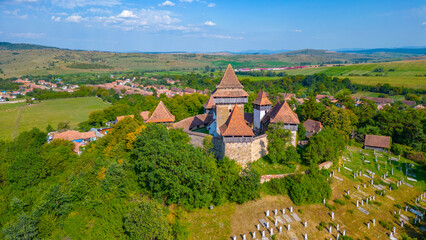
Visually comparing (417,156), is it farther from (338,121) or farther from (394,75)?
(394,75)

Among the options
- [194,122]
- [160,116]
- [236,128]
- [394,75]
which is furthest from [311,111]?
[394,75]

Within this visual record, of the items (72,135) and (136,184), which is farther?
(72,135)

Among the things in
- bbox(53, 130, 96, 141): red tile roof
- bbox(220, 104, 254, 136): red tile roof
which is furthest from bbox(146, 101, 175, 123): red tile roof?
bbox(53, 130, 96, 141): red tile roof

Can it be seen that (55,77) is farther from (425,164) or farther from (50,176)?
(425,164)

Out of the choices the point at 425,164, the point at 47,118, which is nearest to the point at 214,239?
the point at 425,164

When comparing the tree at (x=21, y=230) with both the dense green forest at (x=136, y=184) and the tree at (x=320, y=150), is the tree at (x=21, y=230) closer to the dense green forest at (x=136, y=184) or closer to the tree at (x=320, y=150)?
the dense green forest at (x=136, y=184)

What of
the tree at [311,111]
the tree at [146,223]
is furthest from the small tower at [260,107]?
the tree at [146,223]
